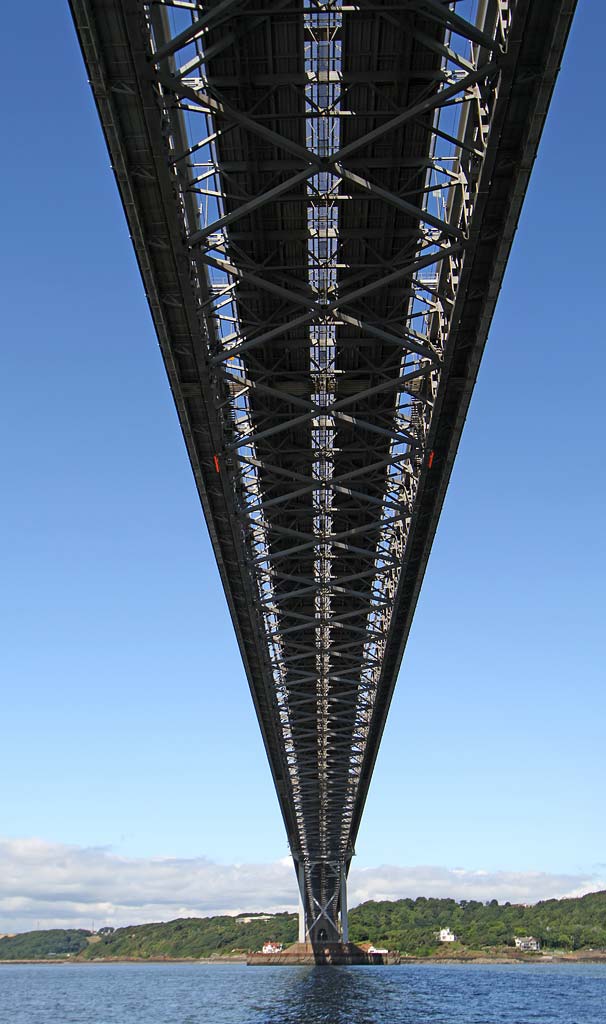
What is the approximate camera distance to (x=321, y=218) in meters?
22.7

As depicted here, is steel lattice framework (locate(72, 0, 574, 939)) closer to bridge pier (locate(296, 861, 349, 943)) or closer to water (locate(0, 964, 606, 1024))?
water (locate(0, 964, 606, 1024))

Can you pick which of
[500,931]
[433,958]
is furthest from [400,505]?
[500,931]

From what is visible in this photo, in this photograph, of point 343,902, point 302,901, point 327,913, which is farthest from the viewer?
point 327,913

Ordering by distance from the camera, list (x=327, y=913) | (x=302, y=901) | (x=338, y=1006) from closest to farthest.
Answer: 1. (x=338, y=1006)
2. (x=302, y=901)
3. (x=327, y=913)

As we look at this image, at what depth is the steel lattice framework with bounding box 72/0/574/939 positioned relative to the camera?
16609 millimetres

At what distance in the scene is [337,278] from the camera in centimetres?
2417

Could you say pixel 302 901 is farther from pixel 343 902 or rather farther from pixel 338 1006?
pixel 338 1006

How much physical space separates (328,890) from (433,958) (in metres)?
62.8

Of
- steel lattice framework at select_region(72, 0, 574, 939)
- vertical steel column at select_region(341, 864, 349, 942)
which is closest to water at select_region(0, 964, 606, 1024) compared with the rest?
steel lattice framework at select_region(72, 0, 574, 939)

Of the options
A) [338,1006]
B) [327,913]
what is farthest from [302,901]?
[338,1006]

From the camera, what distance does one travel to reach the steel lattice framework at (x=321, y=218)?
16609mm

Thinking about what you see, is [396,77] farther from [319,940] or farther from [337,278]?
[319,940]

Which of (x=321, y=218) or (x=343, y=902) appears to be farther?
(x=343, y=902)

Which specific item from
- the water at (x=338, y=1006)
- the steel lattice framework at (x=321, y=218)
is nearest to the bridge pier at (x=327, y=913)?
the water at (x=338, y=1006)
